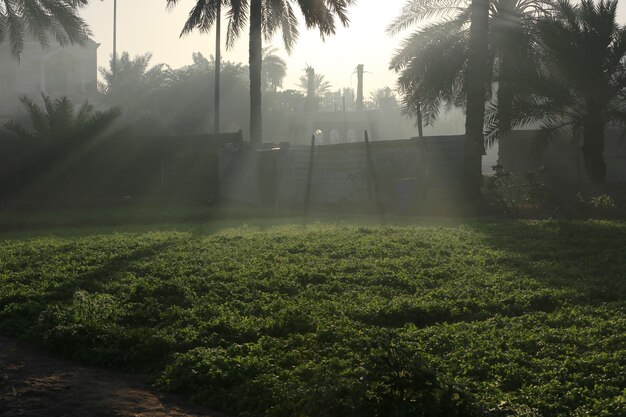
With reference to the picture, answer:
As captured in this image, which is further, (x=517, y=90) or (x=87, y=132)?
(x=87, y=132)

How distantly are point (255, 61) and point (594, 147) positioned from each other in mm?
10371

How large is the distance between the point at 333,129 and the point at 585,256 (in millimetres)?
52220

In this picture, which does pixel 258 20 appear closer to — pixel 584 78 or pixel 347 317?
pixel 584 78

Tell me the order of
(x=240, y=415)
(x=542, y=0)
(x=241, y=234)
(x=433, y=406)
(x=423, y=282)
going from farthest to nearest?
(x=542, y=0) → (x=241, y=234) → (x=423, y=282) → (x=240, y=415) → (x=433, y=406)

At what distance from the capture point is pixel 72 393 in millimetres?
6348

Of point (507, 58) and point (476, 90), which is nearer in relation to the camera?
point (476, 90)

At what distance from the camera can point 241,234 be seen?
15.2 metres

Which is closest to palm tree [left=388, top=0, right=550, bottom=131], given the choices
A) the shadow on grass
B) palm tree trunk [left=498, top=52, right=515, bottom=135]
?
palm tree trunk [left=498, top=52, right=515, bottom=135]

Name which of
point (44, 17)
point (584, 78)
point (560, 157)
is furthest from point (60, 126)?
point (560, 157)

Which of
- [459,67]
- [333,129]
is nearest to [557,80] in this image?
[459,67]

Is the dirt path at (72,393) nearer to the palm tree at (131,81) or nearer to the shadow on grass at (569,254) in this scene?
the shadow on grass at (569,254)

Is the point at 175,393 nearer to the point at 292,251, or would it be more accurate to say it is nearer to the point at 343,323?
the point at 343,323

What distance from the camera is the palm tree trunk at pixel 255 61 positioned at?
2638cm

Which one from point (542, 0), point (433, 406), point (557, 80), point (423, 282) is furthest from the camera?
point (542, 0)
